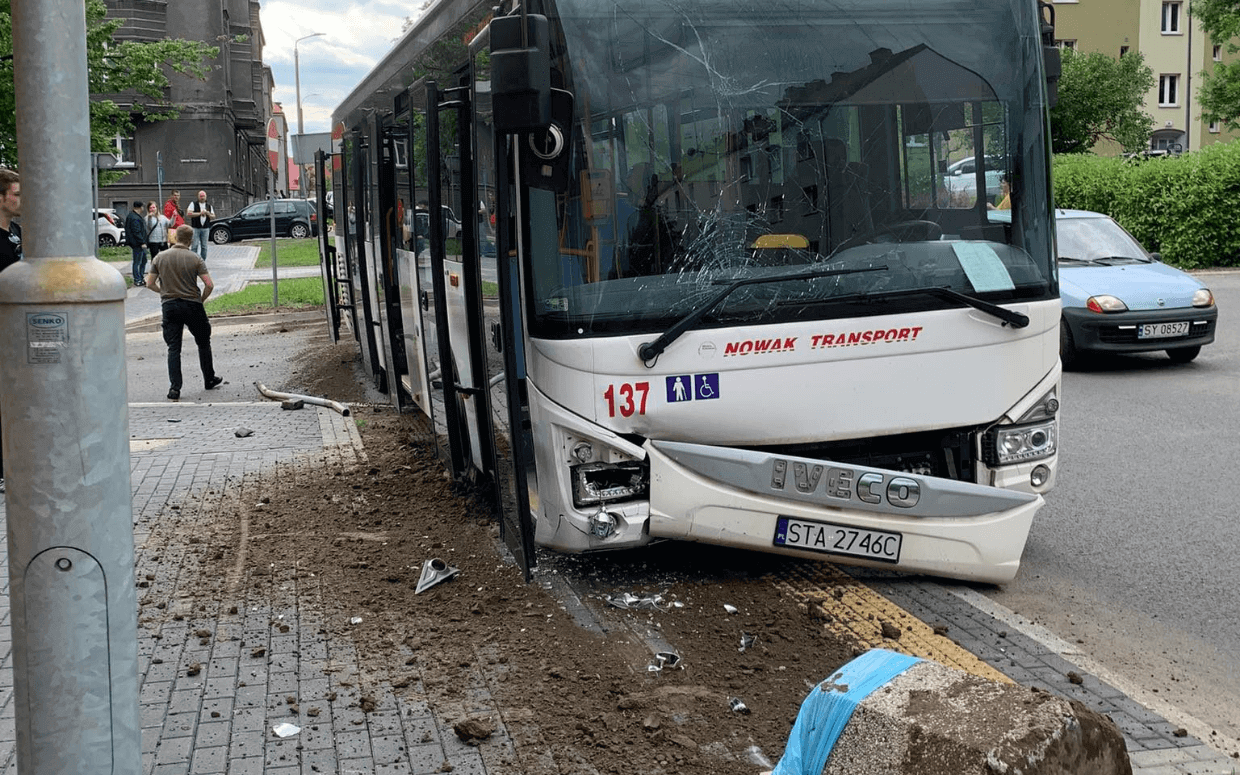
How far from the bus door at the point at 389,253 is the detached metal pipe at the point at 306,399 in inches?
43.4

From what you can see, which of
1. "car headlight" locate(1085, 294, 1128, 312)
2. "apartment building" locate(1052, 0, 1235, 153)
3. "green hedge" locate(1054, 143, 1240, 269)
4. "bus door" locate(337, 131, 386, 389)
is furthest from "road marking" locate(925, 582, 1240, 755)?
"apartment building" locate(1052, 0, 1235, 153)

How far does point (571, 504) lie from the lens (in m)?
5.99

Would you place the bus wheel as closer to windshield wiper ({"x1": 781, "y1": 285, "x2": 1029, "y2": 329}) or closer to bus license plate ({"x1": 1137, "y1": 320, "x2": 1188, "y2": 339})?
bus license plate ({"x1": 1137, "y1": 320, "x2": 1188, "y2": 339})

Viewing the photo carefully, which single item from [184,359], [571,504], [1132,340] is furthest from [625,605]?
[184,359]

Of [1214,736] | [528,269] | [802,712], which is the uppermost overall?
[528,269]

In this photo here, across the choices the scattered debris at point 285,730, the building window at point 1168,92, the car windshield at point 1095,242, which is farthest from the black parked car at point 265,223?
the scattered debris at point 285,730

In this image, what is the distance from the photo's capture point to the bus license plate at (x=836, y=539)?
609 cm

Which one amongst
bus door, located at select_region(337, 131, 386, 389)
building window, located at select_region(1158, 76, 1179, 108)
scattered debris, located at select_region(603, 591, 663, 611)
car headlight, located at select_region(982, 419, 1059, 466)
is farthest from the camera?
building window, located at select_region(1158, 76, 1179, 108)

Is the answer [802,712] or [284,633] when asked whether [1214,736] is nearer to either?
[802,712]

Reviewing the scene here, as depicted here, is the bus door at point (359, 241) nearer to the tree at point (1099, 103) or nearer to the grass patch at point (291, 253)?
the grass patch at point (291, 253)

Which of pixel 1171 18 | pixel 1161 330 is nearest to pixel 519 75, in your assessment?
pixel 1161 330

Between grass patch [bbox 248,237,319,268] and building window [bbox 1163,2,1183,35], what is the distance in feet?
141

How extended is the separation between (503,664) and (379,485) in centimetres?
404

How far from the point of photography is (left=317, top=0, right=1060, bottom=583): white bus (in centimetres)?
584
